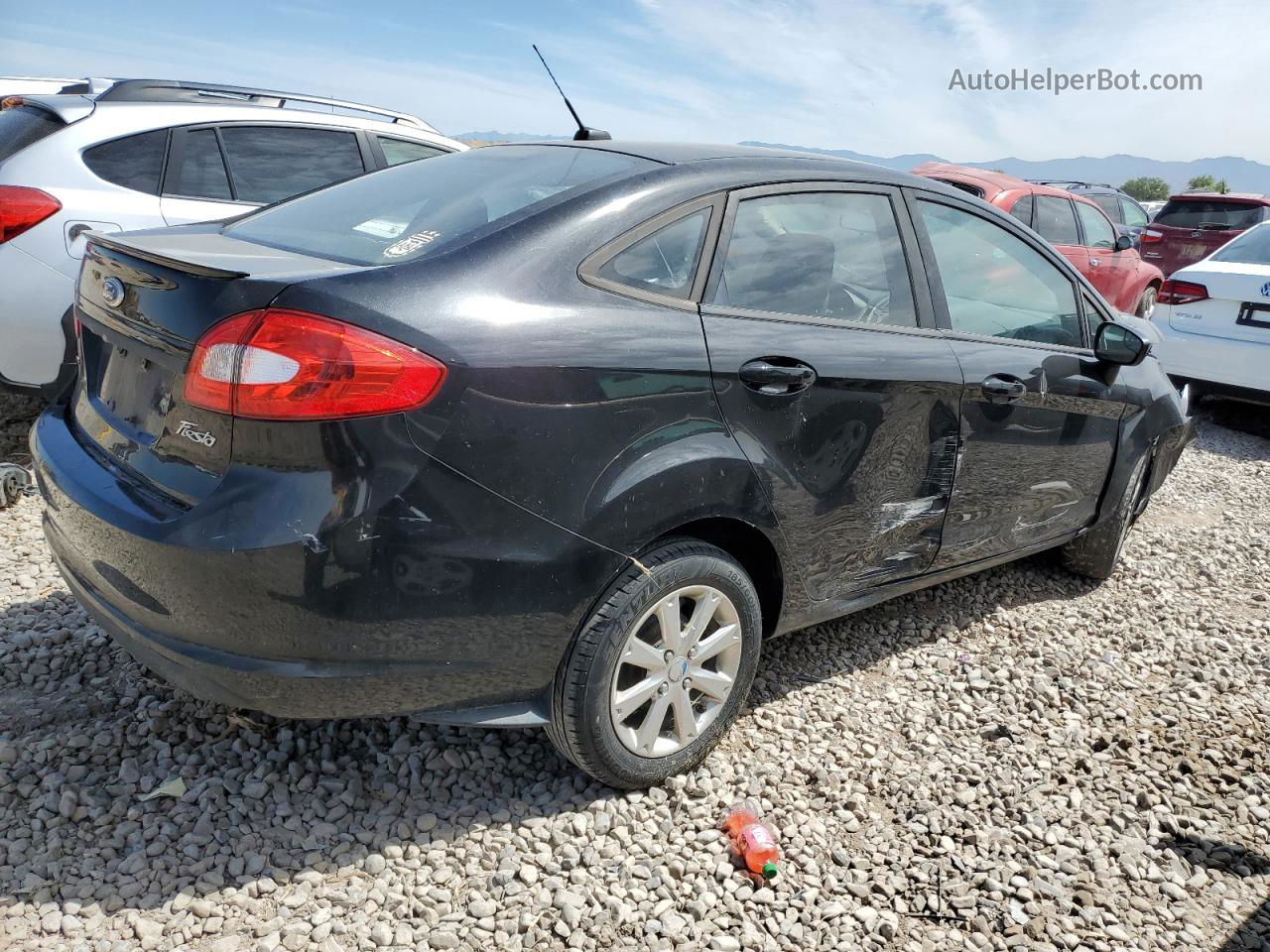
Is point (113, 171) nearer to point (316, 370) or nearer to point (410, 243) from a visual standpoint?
point (410, 243)

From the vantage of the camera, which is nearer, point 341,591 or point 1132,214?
point 341,591

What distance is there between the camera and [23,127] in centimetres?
445

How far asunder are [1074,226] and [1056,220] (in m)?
0.37

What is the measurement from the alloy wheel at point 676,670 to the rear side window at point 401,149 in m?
4.43

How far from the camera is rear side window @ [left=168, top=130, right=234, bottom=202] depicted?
488 centimetres

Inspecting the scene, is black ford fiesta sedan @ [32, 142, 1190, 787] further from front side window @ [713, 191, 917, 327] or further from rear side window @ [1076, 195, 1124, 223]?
rear side window @ [1076, 195, 1124, 223]

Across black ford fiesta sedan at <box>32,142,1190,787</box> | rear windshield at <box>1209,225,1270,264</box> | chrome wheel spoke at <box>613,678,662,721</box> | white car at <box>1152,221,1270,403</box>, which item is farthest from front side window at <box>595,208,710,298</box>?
rear windshield at <box>1209,225,1270,264</box>

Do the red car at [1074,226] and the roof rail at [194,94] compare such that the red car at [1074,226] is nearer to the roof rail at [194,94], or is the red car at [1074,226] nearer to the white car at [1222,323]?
the white car at [1222,323]

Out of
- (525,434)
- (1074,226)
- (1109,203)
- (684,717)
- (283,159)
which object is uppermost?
(1109,203)

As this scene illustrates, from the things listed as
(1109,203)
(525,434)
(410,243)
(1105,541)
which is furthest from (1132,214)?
(525,434)

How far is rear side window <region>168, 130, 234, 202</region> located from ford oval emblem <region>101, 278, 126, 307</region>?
2780 mm

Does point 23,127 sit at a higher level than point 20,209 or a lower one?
higher

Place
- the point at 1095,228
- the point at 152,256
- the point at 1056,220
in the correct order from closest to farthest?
the point at 152,256 < the point at 1056,220 < the point at 1095,228

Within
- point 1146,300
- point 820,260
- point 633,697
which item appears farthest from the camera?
point 1146,300
